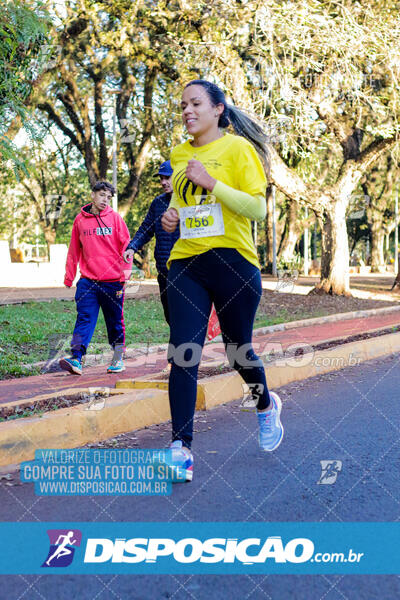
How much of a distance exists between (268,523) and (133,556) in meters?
0.62

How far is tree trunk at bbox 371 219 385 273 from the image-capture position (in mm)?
40656

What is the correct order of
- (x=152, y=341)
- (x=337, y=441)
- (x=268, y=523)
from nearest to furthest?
(x=268, y=523) < (x=337, y=441) < (x=152, y=341)

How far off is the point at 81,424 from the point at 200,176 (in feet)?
5.98

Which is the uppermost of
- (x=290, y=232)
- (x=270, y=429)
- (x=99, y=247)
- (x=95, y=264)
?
(x=99, y=247)

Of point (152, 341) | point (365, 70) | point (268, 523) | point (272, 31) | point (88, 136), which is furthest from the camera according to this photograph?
point (88, 136)

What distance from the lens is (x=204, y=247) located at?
147 inches

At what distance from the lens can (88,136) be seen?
A: 26328mm

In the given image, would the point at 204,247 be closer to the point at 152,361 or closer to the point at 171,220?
the point at 171,220

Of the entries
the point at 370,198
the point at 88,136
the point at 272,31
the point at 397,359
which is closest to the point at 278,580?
the point at 397,359

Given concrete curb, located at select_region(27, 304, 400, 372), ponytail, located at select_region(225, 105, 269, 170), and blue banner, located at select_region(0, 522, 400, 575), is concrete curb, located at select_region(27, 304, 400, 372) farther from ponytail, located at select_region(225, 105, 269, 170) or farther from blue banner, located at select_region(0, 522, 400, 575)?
blue banner, located at select_region(0, 522, 400, 575)

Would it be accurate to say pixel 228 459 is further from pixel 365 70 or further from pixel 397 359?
pixel 365 70

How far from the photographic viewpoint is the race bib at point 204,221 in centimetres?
373

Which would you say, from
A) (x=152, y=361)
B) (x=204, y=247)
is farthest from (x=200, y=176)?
(x=152, y=361)

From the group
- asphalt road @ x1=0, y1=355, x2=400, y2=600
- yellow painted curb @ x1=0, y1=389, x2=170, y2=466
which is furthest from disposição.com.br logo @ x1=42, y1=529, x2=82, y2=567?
yellow painted curb @ x1=0, y1=389, x2=170, y2=466
